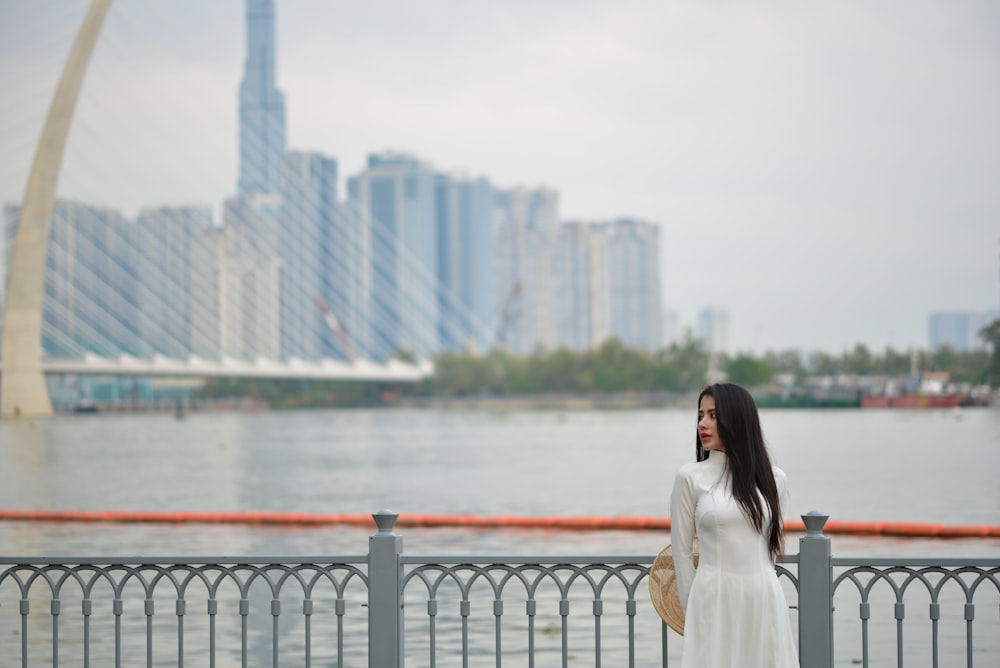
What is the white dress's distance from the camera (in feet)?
18.4

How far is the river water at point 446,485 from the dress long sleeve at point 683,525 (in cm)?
635

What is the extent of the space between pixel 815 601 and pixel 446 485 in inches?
1330

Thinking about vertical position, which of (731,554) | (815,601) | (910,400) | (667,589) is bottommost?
(910,400)

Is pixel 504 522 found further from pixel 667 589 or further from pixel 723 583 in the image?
pixel 723 583

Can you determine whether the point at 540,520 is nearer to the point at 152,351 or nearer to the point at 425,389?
the point at 152,351

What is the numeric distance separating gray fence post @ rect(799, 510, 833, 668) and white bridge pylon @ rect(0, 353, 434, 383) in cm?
8350

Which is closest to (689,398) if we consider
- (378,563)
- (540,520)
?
(540,520)

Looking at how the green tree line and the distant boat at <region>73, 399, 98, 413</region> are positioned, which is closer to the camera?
the distant boat at <region>73, 399, 98, 413</region>

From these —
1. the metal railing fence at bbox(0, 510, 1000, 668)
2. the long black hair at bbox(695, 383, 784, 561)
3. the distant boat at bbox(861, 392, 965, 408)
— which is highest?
the long black hair at bbox(695, 383, 784, 561)

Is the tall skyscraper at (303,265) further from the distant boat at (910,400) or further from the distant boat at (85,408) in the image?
the distant boat at (910,400)

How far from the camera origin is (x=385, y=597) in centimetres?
679

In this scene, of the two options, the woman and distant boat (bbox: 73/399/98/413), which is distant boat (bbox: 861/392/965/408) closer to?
distant boat (bbox: 73/399/98/413)

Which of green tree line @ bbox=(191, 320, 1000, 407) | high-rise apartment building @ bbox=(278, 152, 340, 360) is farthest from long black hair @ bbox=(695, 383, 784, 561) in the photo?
green tree line @ bbox=(191, 320, 1000, 407)

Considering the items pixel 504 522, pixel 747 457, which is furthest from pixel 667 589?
pixel 504 522
